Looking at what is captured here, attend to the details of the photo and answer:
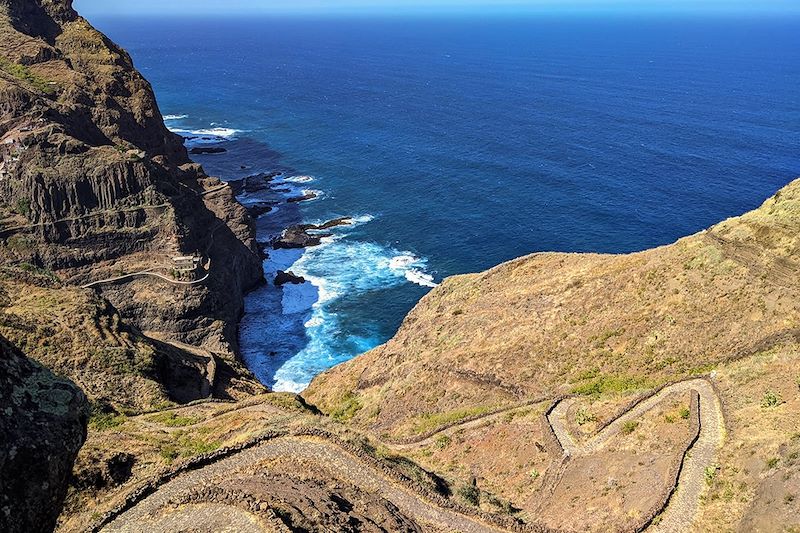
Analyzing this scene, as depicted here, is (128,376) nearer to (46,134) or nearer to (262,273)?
(46,134)

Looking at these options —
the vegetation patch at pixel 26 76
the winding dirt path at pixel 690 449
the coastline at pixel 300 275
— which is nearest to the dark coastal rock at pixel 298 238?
the coastline at pixel 300 275

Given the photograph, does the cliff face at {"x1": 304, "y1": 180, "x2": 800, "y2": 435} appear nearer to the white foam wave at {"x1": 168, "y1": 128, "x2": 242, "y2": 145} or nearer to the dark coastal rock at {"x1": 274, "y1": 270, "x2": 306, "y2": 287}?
the dark coastal rock at {"x1": 274, "y1": 270, "x2": 306, "y2": 287}

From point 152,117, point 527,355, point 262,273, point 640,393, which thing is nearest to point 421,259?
point 262,273

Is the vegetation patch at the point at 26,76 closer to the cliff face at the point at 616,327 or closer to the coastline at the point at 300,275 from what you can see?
the coastline at the point at 300,275

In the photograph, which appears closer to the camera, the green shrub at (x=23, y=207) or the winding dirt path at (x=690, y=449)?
the winding dirt path at (x=690, y=449)

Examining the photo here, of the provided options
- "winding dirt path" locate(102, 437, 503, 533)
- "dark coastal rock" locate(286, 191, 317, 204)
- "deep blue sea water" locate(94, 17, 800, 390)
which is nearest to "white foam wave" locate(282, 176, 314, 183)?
"deep blue sea water" locate(94, 17, 800, 390)
